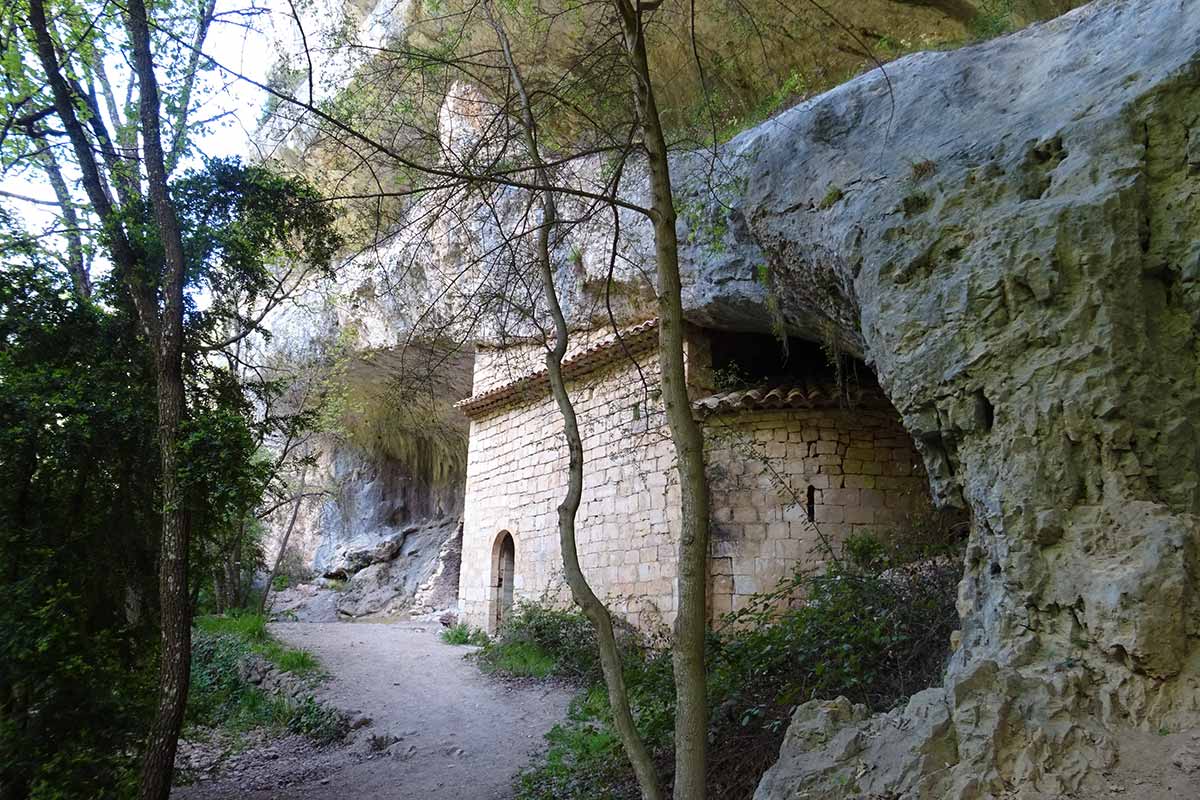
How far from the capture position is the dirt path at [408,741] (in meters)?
6.40

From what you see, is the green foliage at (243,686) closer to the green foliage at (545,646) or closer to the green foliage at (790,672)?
the green foliage at (545,646)

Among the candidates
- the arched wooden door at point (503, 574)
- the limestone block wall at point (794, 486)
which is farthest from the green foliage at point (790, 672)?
the arched wooden door at point (503, 574)

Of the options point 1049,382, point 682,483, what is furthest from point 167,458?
point 1049,382

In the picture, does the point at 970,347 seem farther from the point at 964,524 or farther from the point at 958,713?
the point at 964,524

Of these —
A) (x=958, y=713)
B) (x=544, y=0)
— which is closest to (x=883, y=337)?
(x=958, y=713)

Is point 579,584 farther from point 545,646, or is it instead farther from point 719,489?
point 545,646

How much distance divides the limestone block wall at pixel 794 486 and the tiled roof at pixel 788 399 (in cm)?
13

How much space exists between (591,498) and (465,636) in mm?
3966

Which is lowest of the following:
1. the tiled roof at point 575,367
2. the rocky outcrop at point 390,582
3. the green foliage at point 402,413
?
the rocky outcrop at point 390,582

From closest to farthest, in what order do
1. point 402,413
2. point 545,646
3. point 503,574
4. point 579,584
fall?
point 579,584 → point 545,646 → point 503,574 → point 402,413

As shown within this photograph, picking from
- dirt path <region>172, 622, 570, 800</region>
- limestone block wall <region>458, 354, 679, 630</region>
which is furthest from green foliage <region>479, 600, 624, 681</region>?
limestone block wall <region>458, 354, 679, 630</region>

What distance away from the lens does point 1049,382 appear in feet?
11.7

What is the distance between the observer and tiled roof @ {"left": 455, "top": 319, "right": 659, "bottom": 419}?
31.3 feet

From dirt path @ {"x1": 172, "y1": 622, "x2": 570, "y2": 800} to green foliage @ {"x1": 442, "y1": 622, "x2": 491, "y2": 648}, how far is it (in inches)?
49.8
